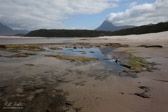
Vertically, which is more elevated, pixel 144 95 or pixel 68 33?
pixel 68 33

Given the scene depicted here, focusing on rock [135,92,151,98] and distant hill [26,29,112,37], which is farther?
distant hill [26,29,112,37]

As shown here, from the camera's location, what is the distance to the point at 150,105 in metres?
5.55

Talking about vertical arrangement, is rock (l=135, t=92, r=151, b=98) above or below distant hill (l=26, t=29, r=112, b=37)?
below

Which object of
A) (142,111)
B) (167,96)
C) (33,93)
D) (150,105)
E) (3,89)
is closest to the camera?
(142,111)

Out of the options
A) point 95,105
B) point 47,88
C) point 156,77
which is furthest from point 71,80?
point 156,77

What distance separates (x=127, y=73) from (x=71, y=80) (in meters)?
5.56

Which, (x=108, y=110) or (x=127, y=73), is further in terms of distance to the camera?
(x=127, y=73)

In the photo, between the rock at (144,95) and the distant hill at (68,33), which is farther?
the distant hill at (68,33)

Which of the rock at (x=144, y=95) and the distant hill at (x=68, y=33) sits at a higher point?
the distant hill at (x=68, y=33)

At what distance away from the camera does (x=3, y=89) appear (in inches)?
285

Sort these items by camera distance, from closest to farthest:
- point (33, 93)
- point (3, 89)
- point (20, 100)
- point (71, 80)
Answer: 1. point (20, 100)
2. point (33, 93)
3. point (3, 89)
4. point (71, 80)

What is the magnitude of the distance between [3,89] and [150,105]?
8.95m

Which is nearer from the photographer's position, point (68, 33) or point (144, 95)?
point (144, 95)

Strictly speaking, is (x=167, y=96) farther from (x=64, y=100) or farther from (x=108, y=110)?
(x=64, y=100)
